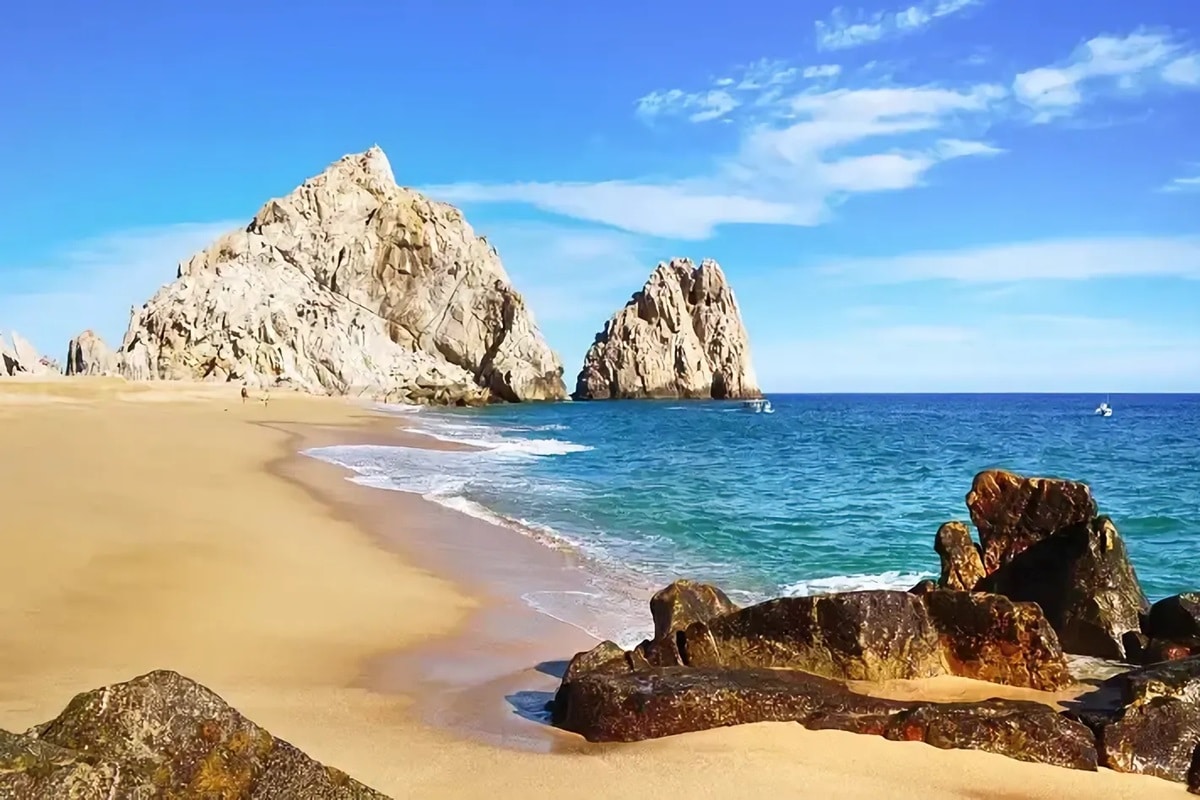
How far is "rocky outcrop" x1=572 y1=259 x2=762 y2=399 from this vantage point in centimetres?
13300

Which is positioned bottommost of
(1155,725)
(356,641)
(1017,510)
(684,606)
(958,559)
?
(356,641)

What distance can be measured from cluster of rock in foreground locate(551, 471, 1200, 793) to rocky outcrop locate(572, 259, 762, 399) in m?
123

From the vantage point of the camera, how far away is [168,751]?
324 cm

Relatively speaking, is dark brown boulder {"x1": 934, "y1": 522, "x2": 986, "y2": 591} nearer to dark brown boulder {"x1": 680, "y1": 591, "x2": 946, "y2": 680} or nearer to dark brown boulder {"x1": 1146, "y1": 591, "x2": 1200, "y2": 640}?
dark brown boulder {"x1": 1146, "y1": 591, "x2": 1200, "y2": 640}

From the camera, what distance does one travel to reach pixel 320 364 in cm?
8356

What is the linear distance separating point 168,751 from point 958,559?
7.74 m

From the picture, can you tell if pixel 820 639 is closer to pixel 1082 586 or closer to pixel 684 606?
pixel 684 606

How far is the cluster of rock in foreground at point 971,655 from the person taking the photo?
224 inches

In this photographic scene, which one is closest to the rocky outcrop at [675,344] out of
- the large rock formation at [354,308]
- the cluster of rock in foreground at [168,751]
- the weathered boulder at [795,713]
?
the large rock formation at [354,308]

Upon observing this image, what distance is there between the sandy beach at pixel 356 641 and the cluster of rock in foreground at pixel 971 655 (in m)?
0.21

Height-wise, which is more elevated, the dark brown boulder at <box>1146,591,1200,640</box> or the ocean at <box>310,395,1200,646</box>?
the dark brown boulder at <box>1146,591,1200,640</box>

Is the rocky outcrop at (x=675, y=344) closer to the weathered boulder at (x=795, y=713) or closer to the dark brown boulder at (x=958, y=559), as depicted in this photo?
the dark brown boulder at (x=958, y=559)

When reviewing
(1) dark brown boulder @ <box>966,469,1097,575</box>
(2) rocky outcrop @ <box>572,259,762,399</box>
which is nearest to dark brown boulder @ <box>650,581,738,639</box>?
(1) dark brown boulder @ <box>966,469,1097,575</box>

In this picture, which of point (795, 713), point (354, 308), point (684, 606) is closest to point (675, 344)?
point (354, 308)
